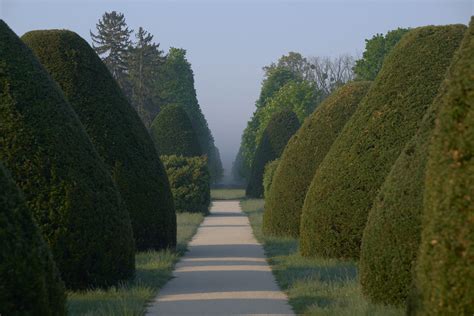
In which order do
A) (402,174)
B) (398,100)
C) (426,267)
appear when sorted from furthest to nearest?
1. (398,100)
2. (402,174)
3. (426,267)

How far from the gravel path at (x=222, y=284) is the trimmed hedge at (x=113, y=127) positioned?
118cm

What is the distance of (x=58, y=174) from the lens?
10.8m

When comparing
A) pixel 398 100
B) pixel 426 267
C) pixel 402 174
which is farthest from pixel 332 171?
pixel 426 267

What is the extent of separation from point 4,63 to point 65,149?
1580 mm

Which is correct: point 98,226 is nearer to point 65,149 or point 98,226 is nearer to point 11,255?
point 65,149

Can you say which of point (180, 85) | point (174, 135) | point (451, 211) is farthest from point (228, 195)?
point (451, 211)

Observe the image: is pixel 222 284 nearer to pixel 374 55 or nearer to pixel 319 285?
pixel 319 285

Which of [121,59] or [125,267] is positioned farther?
[121,59]

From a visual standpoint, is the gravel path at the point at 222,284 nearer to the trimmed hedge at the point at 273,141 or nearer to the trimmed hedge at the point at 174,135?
the trimmed hedge at the point at 174,135

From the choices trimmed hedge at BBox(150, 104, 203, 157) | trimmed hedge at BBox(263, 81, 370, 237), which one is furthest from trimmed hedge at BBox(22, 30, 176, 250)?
trimmed hedge at BBox(150, 104, 203, 157)

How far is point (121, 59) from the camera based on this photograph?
218 feet

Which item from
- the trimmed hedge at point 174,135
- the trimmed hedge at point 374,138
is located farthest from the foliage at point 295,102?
the trimmed hedge at point 374,138

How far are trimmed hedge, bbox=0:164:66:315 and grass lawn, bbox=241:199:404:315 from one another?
3797 mm

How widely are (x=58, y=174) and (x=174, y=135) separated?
30396mm
